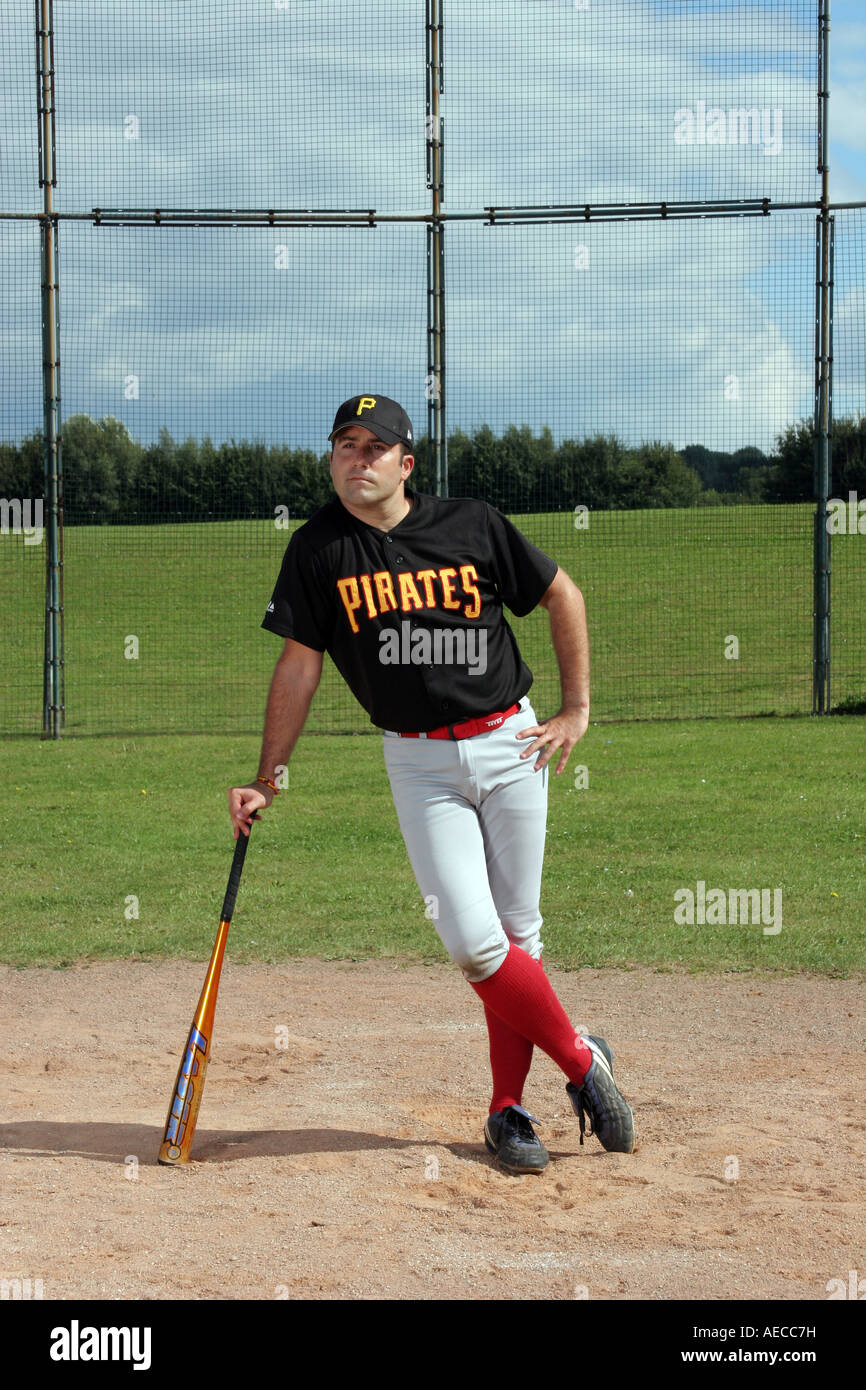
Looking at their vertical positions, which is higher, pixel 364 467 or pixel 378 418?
pixel 378 418

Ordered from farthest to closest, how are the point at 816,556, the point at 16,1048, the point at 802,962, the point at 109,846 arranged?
1. the point at 816,556
2. the point at 109,846
3. the point at 802,962
4. the point at 16,1048

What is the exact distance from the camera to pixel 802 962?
6.31 m

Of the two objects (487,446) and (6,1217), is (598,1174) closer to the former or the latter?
(6,1217)

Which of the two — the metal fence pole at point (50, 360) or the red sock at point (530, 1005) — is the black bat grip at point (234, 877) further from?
the metal fence pole at point (50, 360)

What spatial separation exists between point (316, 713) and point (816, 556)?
5146 mm

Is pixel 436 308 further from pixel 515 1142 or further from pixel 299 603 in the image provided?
pixel 515 1142

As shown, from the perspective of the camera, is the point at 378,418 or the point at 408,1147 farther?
the point at 408,1147

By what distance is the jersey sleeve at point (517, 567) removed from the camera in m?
4.09

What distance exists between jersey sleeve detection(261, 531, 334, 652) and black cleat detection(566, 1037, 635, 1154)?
5.00 ft

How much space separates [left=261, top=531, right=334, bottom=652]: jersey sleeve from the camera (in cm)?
402

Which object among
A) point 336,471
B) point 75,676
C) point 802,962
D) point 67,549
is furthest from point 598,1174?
point 75,676

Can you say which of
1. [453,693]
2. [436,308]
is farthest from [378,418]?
[436,308]

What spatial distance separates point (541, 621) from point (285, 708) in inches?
649

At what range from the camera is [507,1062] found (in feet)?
13.9
